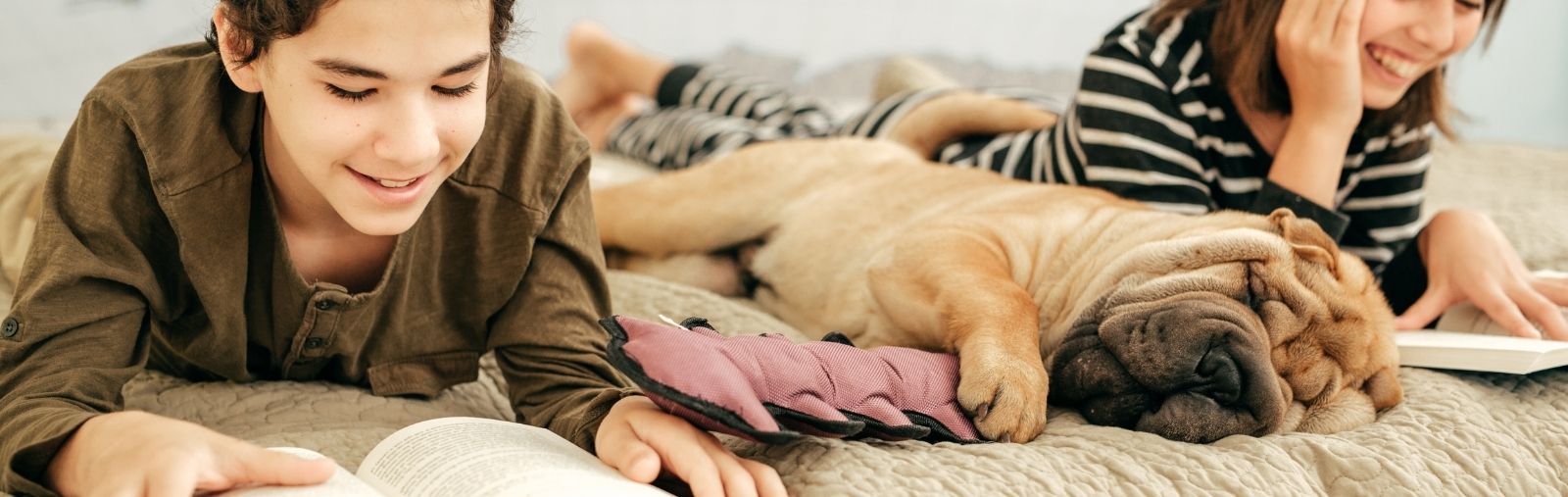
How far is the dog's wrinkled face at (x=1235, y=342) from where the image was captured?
1297 mm

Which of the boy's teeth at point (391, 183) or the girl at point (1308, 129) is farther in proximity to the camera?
the girl at point (1308, 129)

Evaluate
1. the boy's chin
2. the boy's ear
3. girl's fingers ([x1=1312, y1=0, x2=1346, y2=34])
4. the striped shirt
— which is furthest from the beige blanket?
girl's fingers ([x1=1312, y1=0, x2=1346, y2=34])

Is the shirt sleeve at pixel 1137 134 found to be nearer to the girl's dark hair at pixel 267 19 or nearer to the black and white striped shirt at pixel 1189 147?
the black and white striped shirt at pixel 1189 147

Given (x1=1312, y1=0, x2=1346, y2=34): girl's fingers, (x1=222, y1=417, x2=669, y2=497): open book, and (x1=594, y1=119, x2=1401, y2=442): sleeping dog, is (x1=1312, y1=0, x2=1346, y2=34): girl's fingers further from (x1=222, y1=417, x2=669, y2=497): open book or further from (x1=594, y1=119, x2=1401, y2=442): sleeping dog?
(x1=222, y1=417, x2=669, y2=497): open book

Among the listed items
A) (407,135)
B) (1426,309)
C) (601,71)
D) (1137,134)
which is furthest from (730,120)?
(407,135)

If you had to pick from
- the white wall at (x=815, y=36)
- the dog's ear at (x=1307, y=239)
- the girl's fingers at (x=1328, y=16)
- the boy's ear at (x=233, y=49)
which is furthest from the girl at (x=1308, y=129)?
the white wall at (x=815, y=36)

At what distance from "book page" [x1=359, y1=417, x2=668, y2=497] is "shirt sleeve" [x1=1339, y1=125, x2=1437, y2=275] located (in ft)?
5.25

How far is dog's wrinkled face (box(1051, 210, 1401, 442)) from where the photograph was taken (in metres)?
1.30

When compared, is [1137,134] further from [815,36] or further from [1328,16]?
[815,36]

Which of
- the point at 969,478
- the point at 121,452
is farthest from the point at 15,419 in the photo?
the point at 969,478

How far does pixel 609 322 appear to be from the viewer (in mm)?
1059

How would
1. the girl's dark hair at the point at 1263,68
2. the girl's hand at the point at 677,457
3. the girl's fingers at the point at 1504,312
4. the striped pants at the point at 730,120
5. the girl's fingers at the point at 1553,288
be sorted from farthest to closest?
the striped pants at the point at 730,120 → the girl's dark hair at the point at 1263,68 → the girl's fingers at the point at 1553,288 → the girl's fingers at the point at 1504,312 → the girl's hand at the point at 677,457

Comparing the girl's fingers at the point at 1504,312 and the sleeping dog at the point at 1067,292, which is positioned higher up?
the sleeping dog at the point at 1067,292

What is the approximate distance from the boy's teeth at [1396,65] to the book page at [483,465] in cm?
149
